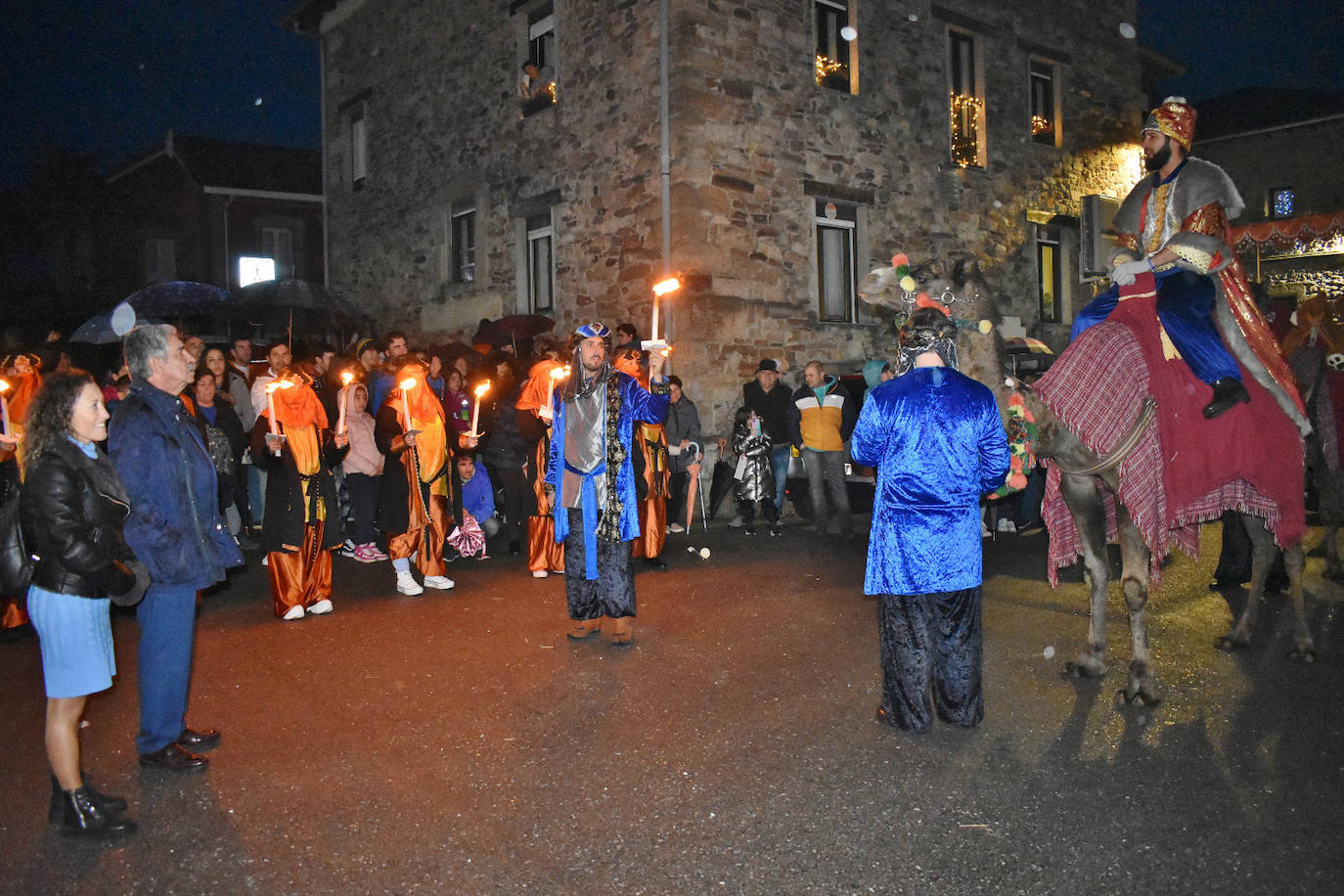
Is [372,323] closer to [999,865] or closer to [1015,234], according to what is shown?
[1015,234]

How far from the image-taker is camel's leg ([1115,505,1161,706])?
4941 millimetres

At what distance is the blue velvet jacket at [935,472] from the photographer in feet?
14.5

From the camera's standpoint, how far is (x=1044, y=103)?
18203 millimetres

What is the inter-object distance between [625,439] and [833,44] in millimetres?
10956

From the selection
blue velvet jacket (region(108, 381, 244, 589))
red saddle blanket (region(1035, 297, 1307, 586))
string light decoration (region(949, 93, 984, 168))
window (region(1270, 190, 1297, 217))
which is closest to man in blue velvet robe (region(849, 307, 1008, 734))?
red saddle blanket (region(1035, 297, 1307, 586))

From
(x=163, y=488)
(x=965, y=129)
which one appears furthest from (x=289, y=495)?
(x=965, y=129)

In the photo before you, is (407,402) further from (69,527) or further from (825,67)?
(825,67)

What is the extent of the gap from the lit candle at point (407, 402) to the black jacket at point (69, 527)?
4.27 m

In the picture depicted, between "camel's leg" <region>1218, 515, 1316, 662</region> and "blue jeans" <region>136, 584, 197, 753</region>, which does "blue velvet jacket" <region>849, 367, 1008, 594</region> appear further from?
"blue jeans" <region>136, 584, 197, 753</region>

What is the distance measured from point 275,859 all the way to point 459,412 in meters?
7.14

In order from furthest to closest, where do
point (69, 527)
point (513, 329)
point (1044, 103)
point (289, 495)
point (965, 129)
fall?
point (1044, 103), point (965, 129), point (513, 329), point (289, 495), point (69, 527)

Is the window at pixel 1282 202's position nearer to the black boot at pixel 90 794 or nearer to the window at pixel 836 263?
the window at pixel 836 263

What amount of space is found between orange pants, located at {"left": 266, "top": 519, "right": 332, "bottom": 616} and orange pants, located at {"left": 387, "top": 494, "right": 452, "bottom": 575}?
0.74 m

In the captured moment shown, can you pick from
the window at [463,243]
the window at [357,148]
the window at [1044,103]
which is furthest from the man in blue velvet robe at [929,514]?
the window at [357,148]
